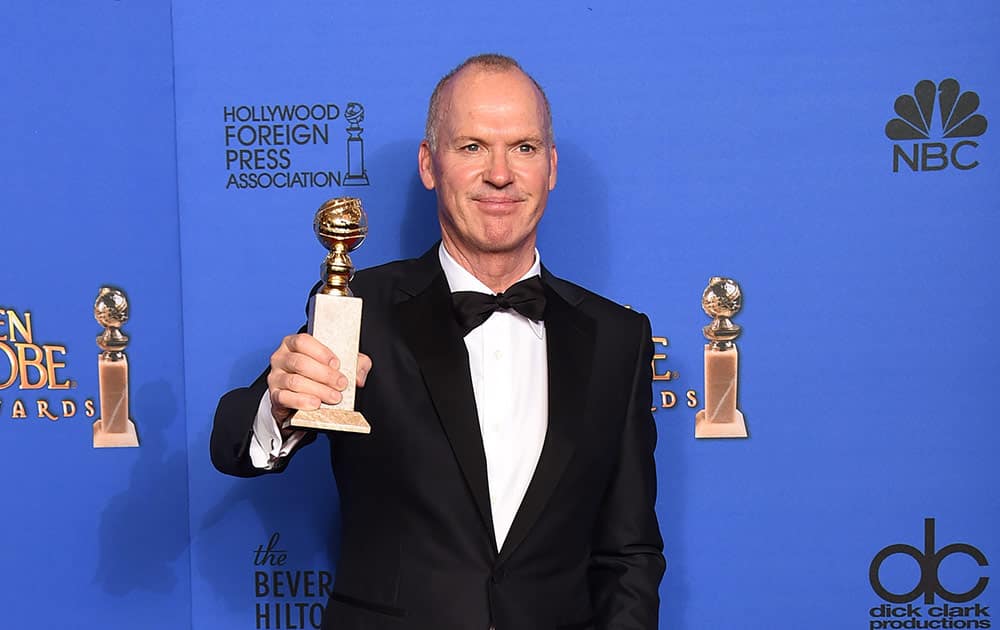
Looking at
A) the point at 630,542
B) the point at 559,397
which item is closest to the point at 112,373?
the point at 559,397

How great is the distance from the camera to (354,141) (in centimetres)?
259

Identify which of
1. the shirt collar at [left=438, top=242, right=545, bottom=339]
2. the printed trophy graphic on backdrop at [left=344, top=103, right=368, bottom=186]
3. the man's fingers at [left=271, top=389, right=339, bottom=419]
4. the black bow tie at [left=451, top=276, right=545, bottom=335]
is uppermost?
the printed trophy graphic on backdrop at [left=344, top=103, right=368, bottom=186]

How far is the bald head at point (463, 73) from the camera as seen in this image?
2.04 metres

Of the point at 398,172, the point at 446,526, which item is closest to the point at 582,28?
the point at 398,172

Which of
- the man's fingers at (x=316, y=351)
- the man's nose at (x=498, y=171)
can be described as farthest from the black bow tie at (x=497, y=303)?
the man's fingers at (x=316, y=351)

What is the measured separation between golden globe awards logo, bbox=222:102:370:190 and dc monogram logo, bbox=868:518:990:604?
5.74 feet

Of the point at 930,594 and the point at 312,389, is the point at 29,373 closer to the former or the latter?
the point at 312,389

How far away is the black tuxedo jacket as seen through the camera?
6.16 ft

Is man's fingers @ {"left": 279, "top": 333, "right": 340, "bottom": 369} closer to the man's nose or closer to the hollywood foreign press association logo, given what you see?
the man's nose

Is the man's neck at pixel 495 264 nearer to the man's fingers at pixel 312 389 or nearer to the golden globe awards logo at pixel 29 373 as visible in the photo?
the man's fingers at pixel 312 389

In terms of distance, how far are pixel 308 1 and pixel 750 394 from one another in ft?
5.11

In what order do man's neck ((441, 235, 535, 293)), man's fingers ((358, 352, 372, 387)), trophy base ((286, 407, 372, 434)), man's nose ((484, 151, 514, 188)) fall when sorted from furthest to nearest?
man's neck ((441, 235, 535, 293)) < man's nose ((484, 151, 514, 188)) < man's fingers ((358, 352, 372, 387)) < trophy base ((286, 407, 372, 434))

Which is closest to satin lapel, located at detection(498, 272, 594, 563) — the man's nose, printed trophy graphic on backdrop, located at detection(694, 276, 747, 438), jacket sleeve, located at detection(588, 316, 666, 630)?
jacket sleeve, located at detection(588, 316, 666, 630)

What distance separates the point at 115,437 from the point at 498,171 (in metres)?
1.26
